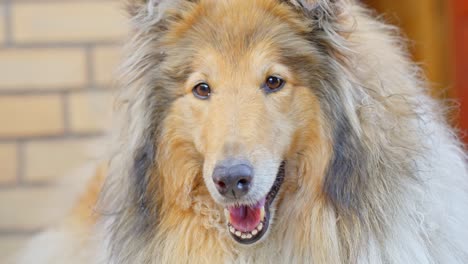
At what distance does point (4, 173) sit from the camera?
5008 mm

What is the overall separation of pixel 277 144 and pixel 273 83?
0.21m

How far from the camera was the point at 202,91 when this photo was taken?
10.4ft

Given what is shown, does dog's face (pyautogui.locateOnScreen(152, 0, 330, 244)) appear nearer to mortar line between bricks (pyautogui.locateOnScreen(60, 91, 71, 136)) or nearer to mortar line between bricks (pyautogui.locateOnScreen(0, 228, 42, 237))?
mortar line between bricks (pyautogui.locateOnScreen(60, 91, 71, 136))

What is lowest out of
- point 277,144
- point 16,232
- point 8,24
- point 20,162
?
point 16,232

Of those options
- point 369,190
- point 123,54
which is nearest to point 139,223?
point 123,54

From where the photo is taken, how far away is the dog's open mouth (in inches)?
124

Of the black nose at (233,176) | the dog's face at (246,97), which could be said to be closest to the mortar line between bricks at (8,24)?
the dog's face at (246,97)

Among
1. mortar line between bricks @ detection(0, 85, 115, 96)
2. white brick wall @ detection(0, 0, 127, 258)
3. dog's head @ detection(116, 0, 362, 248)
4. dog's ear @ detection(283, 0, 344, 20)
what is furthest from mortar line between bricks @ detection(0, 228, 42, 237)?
dog's ear @ detection(283, 0, 344, 20)

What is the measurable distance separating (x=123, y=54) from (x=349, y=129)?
90cm

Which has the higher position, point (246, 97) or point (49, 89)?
point (246, 97)

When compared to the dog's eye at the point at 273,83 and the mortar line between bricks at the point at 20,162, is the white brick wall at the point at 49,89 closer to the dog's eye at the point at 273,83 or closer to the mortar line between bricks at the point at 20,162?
the mortar line between bricks at the point at 20,162

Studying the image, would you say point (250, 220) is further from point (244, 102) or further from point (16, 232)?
point (16, 232)

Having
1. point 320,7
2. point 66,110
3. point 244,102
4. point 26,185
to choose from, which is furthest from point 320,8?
point 26,185

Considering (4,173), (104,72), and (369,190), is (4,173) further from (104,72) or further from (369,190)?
(369,190)
